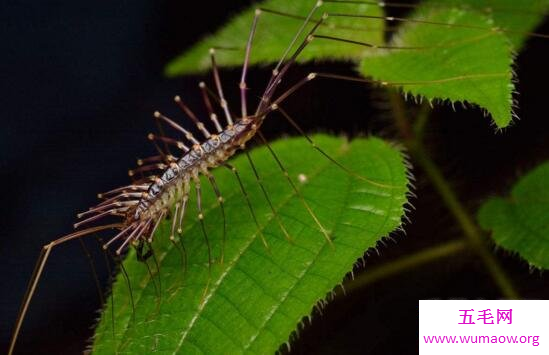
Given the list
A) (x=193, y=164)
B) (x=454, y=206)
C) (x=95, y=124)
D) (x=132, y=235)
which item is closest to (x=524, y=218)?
(x=454, y=206)

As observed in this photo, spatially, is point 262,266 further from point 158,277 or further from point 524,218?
point 524,218

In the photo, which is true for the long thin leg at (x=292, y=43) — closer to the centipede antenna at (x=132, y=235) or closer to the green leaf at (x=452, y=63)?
the green leaf at (x=452, y=63)

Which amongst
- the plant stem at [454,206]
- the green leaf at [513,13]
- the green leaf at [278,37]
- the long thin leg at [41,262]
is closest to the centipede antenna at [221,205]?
the long thin leg at [41,262]

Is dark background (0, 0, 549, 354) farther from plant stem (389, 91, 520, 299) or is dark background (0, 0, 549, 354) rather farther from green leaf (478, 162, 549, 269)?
green leaf (478, 162, 549, 269)

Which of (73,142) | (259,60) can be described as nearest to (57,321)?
(73,142)

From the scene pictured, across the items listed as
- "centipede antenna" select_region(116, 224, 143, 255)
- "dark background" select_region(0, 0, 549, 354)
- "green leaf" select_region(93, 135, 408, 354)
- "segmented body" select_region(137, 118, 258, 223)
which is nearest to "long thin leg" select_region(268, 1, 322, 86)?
"segmented body" select_region(137, 118, 258, 223)
